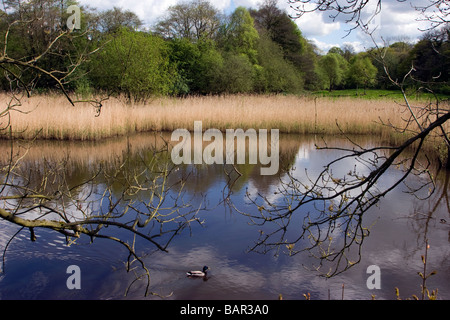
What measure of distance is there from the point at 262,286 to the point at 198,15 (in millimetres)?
22929

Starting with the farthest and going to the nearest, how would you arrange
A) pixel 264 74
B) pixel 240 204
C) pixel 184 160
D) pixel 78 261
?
pixel 264 74 < pixel 184 160 < pixel 240 204 < pixel 78 261

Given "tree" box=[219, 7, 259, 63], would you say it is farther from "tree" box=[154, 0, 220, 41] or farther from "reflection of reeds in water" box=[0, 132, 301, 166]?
"reflection of reeds in water" box=[0, 132, 301, 166]

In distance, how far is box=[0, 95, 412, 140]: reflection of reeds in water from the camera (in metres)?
10.7

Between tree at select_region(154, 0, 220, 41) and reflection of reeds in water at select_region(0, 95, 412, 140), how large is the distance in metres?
12.1

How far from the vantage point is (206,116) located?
12531mm

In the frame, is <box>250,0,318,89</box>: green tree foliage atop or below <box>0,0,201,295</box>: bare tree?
atop

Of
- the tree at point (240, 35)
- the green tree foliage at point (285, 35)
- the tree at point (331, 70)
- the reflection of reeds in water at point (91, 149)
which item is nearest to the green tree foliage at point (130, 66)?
the reflection of reeds in water at point (91, 149)

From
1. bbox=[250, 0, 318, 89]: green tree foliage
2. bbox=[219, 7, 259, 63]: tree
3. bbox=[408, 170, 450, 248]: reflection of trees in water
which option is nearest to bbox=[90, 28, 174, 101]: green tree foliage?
bbox=[219, 7, 259, 63]: tree

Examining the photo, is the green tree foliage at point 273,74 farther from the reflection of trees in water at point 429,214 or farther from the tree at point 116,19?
the reflection of trees in water at point 429,214

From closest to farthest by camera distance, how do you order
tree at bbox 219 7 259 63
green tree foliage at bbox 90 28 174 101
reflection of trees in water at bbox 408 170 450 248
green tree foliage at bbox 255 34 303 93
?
reflection of trees in water at bbox 408 170 450 248 → green tree foliage at bbox 90 28 174 101 → green tree foliage at bbox 255 34 303 93 → tree at bbox 219 7 259 63

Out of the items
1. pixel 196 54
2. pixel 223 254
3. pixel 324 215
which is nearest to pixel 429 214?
pixel 324 215

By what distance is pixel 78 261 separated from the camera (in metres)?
3.97
